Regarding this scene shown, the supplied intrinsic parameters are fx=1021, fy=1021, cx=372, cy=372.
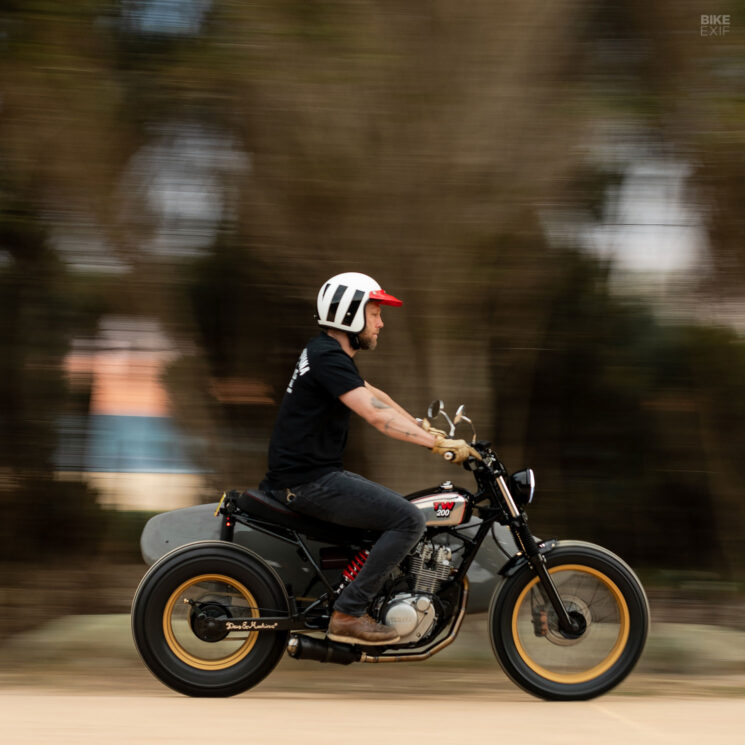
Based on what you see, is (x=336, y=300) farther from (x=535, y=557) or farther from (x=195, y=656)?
(x=195, y=656)

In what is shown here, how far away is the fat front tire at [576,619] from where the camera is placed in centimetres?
502

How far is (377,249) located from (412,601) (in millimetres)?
2204

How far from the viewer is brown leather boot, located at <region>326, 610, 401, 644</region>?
4871 millimetres

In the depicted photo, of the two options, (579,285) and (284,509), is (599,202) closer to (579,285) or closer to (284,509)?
(579,285)

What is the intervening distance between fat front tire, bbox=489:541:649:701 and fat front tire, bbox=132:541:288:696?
1.12m

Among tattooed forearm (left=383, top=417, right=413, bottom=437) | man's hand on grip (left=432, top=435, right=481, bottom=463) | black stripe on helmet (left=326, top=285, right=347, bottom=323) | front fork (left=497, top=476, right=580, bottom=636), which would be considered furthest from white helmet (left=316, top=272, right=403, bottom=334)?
front fork (left=497, top=476, right=580, bottom=636)

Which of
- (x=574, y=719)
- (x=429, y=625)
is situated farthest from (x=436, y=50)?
(x=574, y=719)

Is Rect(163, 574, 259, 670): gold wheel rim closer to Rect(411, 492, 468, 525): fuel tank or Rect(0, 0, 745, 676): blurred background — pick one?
Rect(411, 492, 468, 525): fuel tank

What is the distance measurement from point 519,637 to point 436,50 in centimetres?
336

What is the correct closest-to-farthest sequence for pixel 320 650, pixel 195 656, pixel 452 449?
pixel 452 449 → pixel 320 650 → pixel 195 656

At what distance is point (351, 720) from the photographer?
451cm

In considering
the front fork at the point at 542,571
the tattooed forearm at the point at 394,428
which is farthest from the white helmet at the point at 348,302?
the front fork at the point at 542,571

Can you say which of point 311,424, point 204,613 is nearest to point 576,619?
point 311,424

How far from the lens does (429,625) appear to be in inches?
196
